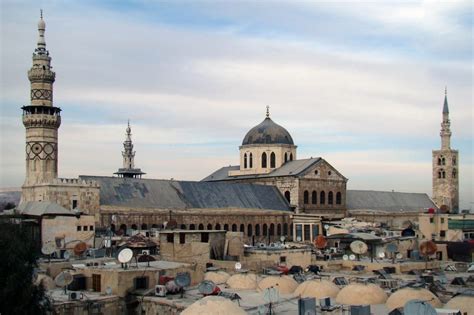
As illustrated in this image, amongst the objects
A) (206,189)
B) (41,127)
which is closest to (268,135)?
(206,189)

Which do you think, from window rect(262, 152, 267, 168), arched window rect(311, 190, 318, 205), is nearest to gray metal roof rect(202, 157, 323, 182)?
window rect(262, 152, 267, 168)

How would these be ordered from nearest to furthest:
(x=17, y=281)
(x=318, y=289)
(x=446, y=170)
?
(x=17, y=281) → (x=318, y=289) → (x=446, y=170)

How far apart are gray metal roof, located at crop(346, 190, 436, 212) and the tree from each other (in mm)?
57086

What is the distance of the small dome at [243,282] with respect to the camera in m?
33.0

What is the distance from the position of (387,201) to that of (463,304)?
198 feet

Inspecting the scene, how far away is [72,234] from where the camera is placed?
43.9 m

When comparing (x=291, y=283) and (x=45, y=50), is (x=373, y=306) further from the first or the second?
(x=45, y=50)

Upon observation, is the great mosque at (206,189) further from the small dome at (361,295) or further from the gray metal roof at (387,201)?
the small dome at (361,295)

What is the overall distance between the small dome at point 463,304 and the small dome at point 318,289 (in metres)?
5.99

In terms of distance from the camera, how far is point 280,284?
1259 inches

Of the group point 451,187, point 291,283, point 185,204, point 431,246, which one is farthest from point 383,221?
point 291,283

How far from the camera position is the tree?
69.8ft

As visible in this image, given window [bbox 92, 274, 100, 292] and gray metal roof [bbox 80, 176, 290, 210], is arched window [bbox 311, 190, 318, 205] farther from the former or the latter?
window [bbox 92, 274, 100, 292]

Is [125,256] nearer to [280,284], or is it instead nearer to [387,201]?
[280,284]
